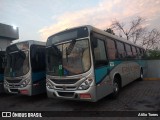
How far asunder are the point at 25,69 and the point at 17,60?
756 mm

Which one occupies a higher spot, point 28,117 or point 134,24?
point 134,24

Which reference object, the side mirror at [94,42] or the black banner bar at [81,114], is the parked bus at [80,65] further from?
the black banner bar at [81,114]

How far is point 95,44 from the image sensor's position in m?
7.34

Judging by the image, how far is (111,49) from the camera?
9156 millimetres

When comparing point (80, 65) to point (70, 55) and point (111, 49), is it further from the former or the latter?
point (111, 49)

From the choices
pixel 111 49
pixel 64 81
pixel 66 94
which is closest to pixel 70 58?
pixel 64 81

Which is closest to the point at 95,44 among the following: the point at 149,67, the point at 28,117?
the point at 28,117

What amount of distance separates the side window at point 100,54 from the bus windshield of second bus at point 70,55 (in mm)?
390

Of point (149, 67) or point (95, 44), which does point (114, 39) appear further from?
point (149, 67)

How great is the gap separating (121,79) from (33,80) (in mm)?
4213

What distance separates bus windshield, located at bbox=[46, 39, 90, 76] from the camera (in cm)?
717

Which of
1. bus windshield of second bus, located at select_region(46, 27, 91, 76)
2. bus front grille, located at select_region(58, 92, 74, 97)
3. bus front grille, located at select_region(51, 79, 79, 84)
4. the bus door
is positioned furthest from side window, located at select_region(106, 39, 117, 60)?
bus front grille, located at select_region(58, 92, 74, 97)

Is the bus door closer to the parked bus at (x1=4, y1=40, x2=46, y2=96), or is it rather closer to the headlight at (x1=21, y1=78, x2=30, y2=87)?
the parked bus at (x1=4, y1=40, x2=46, y2=96)

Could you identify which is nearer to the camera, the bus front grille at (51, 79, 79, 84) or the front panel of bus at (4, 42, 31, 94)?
the bus front grille at (51, 79, 79, 84)
